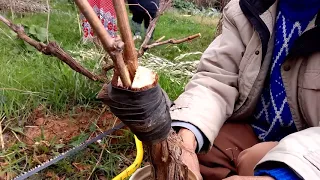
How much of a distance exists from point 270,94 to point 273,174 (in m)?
0.41

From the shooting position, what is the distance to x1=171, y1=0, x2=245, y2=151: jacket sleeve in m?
1.46

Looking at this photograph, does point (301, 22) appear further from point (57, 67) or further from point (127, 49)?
point (57, 67)

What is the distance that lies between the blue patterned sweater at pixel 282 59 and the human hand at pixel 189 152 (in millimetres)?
285

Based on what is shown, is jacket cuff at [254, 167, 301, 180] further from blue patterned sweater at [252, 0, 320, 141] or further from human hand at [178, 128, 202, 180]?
blue patterned sweater at [252, 0, 320, 141]

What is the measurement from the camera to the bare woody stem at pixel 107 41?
76 cm

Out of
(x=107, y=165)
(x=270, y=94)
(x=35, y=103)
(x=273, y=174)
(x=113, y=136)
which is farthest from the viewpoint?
(x=35, y=103)

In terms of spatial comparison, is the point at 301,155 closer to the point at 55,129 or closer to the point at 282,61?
the point at 282,61

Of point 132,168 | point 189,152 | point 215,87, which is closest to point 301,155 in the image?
point 189,152

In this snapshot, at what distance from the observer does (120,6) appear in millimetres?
839

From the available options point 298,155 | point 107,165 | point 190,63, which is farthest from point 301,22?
point 190,63

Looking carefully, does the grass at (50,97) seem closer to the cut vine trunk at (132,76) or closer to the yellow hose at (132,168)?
the yellow hose at (132,168)

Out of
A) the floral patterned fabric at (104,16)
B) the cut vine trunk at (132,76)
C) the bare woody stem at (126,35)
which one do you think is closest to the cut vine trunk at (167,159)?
the cut vine trunk at (132,76)

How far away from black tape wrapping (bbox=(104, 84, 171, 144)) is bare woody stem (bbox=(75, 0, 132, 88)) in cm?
3

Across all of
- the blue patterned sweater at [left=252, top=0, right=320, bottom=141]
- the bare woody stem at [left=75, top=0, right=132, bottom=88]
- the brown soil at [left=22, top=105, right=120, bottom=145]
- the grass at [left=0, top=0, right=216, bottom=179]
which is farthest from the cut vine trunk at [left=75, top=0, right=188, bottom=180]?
the brown soil at [left=22, top=105, right=120, bottom=145]
